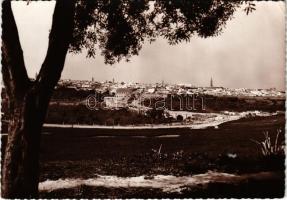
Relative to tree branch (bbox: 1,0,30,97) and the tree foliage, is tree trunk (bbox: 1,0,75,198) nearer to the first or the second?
tree branch (bbox: 1,0,30,97)

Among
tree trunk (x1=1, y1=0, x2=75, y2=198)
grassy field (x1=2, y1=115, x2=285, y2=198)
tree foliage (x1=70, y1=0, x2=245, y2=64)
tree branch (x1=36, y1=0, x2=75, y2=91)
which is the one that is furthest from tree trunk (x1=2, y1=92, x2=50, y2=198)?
Answer: tree foliage (x1=70, y1=0, x2=245, y2=64)

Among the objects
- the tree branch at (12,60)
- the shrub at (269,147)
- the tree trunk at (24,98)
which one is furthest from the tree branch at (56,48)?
the shrub at (269,147)

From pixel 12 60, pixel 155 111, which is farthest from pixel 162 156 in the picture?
pixel 12 60

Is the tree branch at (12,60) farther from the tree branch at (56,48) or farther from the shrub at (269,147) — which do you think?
the shrub at (269,147)

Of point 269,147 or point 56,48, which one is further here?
point 269,147

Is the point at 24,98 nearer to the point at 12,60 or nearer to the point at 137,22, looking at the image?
the point at 12,60
